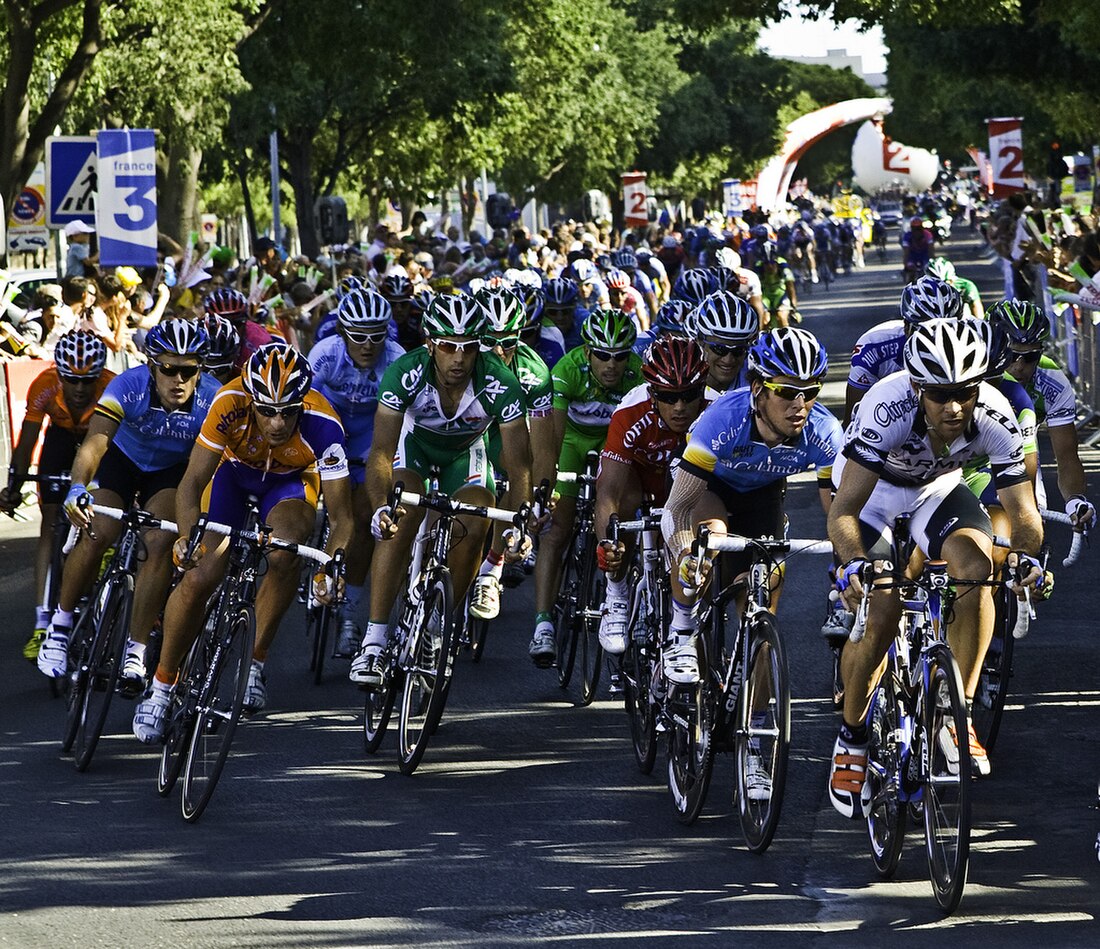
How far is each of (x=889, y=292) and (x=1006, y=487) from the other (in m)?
42.1

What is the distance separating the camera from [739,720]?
7023 millimetres

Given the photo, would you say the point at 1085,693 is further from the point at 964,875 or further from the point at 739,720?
the point at 964,875

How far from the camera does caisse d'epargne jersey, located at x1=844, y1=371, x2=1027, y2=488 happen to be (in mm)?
6812

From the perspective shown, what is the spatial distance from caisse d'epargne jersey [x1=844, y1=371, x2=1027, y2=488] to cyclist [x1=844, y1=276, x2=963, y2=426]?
257 centimetres

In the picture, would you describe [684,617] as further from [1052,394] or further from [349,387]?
[349,387]

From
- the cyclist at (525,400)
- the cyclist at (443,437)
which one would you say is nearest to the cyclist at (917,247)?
the cyclist at (525,400)

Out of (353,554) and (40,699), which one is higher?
(353,554)

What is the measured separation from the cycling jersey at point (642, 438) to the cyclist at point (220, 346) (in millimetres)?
2179

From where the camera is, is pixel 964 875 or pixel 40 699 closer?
pixel 964 875

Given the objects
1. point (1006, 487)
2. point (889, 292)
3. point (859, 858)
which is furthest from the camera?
point (889, 292)

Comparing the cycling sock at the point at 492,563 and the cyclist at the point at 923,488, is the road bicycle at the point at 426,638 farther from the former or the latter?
the cyclist at the point at 923,488

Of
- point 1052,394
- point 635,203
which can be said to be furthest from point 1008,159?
point 1052,394

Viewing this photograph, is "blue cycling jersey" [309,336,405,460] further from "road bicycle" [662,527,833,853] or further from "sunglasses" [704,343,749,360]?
"road bicycle" [662,527,833,853]

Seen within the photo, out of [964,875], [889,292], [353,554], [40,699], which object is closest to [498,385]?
[353,554]
